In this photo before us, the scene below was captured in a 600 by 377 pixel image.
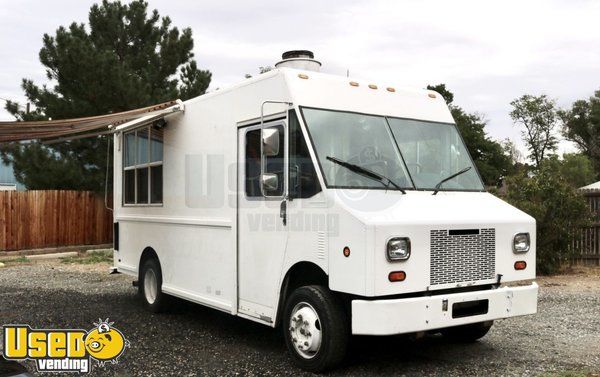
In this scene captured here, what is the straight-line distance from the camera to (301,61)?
20.4 feet

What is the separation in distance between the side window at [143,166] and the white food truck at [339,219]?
101cm

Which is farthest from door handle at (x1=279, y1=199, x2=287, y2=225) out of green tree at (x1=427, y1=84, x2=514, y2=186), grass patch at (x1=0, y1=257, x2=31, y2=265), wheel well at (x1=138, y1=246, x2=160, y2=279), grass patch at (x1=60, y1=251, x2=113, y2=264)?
green tree at (x1=427, y1=84, x2=514, y2=186)

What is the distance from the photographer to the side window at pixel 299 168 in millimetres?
5273

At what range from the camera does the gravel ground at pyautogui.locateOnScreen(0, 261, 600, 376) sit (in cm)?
544

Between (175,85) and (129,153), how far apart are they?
9.94 metres

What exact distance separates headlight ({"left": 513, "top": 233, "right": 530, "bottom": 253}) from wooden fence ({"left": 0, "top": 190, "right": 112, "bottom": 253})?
1484 centimetres

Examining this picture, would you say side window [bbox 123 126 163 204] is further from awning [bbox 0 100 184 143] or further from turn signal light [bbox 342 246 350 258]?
turn signal light [bbox 342 246 350 258]

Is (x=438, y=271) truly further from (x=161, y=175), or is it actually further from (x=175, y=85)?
(x=175, y=85)

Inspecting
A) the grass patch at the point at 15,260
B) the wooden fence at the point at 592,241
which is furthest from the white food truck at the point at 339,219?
the grass patch at the point at 15,260

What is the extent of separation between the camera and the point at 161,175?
7988mm

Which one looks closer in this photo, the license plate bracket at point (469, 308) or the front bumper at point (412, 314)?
the front bumper at point (412, 314)

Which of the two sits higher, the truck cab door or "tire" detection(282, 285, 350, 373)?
the truck cab door

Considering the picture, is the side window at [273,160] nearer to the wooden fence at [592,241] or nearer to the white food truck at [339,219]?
the white food truck at [339,219]

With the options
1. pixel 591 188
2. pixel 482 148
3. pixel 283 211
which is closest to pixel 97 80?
pixel 283 211
